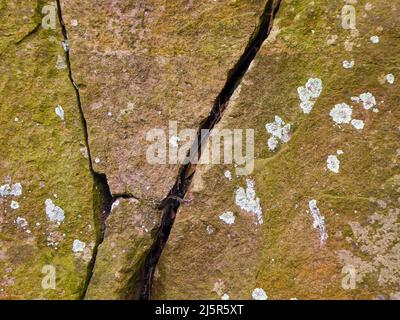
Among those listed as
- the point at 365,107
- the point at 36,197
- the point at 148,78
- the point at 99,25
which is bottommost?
the point at 36,197

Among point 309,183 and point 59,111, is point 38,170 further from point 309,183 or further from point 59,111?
point 309,183

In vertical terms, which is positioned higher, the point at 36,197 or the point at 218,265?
the point at 36,197

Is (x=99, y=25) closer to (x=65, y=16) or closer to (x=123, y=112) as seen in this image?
(x=65, y=16)

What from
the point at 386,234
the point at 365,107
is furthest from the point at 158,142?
the point at 386,234

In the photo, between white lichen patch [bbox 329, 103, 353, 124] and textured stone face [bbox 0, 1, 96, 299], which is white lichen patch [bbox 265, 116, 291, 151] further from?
textured stone face [bbox 0, 1, 96, 299]

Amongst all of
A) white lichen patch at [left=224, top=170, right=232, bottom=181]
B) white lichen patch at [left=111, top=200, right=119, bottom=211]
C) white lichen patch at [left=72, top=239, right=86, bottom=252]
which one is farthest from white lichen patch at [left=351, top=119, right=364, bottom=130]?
white lichen patch at [left=72, top=239, right=86, bottom=252]

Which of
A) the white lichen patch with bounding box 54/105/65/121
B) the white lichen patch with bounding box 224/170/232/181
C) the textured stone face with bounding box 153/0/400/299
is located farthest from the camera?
the white lichen patch with bounding box 54/105/65/121

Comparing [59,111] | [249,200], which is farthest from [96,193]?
[249,200]
